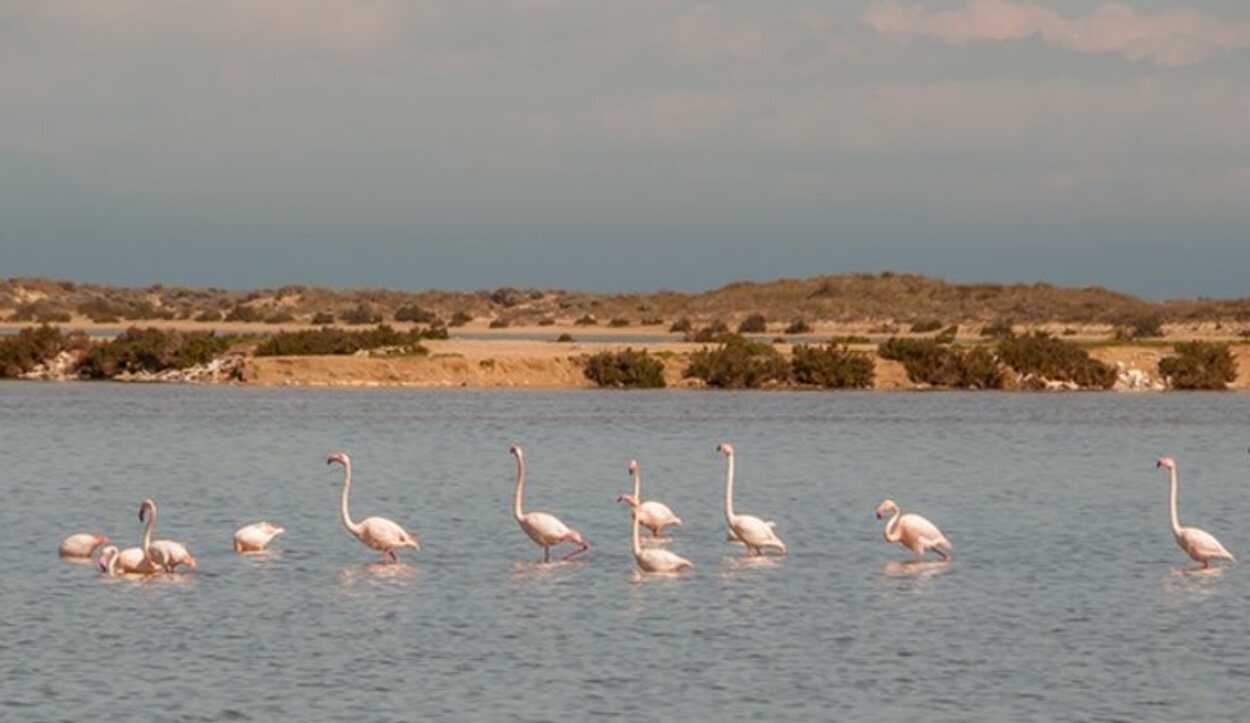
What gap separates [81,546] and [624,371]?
1260 inches

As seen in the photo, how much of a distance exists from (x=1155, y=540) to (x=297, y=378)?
102ft

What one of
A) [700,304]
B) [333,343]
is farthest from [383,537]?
[700,304]

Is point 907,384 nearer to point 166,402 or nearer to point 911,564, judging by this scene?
point 166,402

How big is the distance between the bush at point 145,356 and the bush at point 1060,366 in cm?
1778

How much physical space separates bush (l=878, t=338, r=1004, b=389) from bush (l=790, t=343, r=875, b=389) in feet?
3.71

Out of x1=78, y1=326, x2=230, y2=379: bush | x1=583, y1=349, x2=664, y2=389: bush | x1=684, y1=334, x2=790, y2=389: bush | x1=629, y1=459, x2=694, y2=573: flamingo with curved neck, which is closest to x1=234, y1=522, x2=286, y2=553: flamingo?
x1=629, y1=459, x2=694, y2=573: flamingo with curved neck

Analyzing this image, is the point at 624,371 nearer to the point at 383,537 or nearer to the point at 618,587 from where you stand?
the point at 383,537

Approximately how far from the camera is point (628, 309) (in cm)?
11988

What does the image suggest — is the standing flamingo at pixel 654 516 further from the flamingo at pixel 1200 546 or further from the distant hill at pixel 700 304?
the distant hill at pixel 700 304

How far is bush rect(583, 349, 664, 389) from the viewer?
54.2m

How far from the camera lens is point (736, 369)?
54.8 metres

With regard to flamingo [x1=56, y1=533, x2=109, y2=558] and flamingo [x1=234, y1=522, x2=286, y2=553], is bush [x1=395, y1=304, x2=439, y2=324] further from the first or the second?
flamingo [x1=56, y1=533, x2=109, y2=558]

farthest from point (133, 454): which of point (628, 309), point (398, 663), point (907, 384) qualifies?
point (628, 309)

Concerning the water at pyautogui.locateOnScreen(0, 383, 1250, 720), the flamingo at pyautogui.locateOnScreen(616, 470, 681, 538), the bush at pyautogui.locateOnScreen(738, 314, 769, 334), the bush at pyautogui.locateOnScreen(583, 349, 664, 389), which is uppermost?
the bush at pyautogui.locateOnScreen(738, 314, 769, 334)
